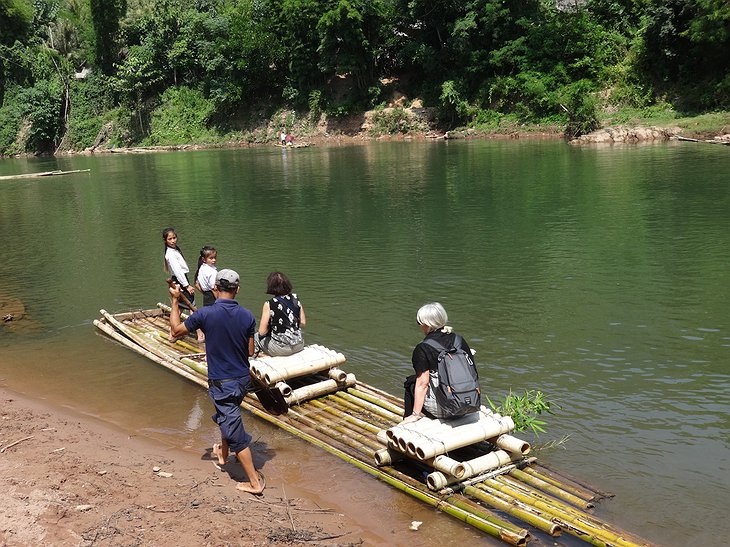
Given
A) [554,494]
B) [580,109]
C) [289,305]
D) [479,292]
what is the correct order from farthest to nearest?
[580,109] < [479,292] < [289,305] < [554,494]

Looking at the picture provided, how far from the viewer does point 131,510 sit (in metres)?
5.26

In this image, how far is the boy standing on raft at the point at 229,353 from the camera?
5668 millimetres

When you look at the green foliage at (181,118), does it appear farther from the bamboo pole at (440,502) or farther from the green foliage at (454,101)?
the bamboo pole at (440,502)

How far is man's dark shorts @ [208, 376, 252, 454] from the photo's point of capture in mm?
5750

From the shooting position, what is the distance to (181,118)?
5781cm

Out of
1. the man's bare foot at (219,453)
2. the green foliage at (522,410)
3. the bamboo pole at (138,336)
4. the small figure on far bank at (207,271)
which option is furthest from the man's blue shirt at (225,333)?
the bamboo pole at (138,336)

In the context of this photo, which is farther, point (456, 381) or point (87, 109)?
point (87, 109)

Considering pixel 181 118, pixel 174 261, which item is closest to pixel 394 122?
pixel 181 118

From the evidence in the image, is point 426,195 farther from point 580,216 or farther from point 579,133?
point 579,133

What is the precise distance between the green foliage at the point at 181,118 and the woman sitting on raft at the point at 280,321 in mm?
50956

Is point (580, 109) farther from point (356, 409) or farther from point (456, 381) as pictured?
point (456, 381)

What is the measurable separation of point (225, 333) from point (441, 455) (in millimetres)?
2067

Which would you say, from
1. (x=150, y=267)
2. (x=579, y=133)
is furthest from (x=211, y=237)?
(x=579, y=133)

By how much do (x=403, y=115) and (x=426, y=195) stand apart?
85.8 ft
